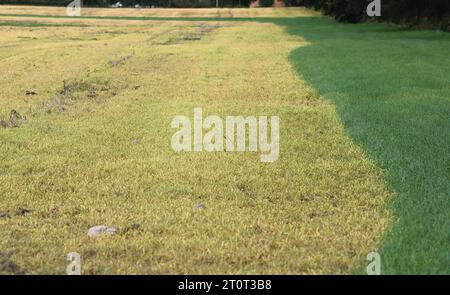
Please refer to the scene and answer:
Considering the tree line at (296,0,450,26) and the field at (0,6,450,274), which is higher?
the tree line at (296,0,450,26)

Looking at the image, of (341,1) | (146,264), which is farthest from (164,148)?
(341,1)

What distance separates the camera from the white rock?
5.35m

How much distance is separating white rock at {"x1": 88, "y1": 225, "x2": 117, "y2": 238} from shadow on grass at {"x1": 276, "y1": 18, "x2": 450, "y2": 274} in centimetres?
232

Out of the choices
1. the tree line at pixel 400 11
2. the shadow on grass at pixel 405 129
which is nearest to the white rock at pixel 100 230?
the shadow on grass at pixel 405 129

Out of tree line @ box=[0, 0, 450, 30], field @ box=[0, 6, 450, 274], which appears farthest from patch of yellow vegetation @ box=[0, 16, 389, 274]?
tree line @ box=[0, 0, 450, 30]

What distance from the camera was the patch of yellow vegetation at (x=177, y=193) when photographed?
4906 millimetres

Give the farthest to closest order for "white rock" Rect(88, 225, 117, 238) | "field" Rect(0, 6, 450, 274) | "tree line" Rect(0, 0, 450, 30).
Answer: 1. "tree line" Rect(0, 0, 450, 30)
2. "white rock" Rect(88, 225, 117, 238)
3. "field" Rect(0, 6, 450, 274)

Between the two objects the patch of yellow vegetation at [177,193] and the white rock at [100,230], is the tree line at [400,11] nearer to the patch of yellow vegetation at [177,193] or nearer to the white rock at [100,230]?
the patch of yellow vegetation at [177,193]

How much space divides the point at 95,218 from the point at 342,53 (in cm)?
1937

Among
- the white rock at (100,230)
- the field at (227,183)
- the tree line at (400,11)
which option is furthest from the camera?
the tree line at (400,11)

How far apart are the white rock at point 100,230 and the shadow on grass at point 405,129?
2324mm

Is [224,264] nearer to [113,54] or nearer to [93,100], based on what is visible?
[93,100]

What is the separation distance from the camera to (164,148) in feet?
28.2

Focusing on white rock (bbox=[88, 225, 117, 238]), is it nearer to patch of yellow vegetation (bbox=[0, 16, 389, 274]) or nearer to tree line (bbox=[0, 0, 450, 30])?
patch of yellow vegetation (bbox=[0, 16, 389, 274])
